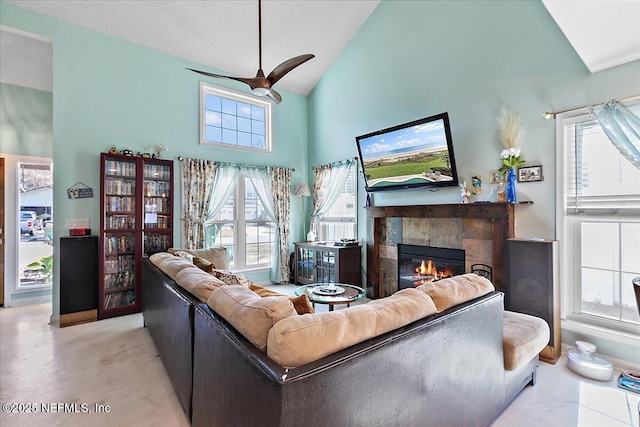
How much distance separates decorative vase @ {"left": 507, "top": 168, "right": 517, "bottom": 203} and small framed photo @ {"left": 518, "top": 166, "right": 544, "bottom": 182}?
0.07 m

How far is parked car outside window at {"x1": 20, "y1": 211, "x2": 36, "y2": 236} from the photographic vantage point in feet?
14.1

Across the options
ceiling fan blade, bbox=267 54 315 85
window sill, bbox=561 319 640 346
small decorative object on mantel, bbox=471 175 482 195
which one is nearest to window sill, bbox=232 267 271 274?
ceiling fan blade, bbox=267 54 315 85

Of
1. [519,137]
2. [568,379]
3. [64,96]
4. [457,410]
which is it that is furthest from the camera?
[64,96]

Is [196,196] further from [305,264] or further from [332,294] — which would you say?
[332,294]

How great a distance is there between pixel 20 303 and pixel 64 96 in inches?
120

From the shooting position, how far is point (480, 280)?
188cm

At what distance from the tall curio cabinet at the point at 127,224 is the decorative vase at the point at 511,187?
412 cm

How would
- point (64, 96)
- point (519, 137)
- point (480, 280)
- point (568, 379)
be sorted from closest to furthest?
1. point (480, 280)
2. point (568, 379)
3. point (519, 137)
4. point (64, 96)

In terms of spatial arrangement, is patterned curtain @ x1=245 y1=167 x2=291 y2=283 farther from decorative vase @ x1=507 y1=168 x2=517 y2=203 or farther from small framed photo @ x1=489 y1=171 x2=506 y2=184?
decorative vase @ x1=507 y1=168 x2=517 y2=203

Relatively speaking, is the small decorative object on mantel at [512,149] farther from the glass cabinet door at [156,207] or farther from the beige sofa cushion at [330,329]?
the glass cabinet door at [156,207]

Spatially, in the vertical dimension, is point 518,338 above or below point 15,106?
below

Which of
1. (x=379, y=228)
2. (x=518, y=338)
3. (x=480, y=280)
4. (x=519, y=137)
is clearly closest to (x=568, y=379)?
(x=518, y=338)

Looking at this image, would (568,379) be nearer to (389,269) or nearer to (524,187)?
(524,187)

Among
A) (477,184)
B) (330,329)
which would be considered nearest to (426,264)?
(477,184)
